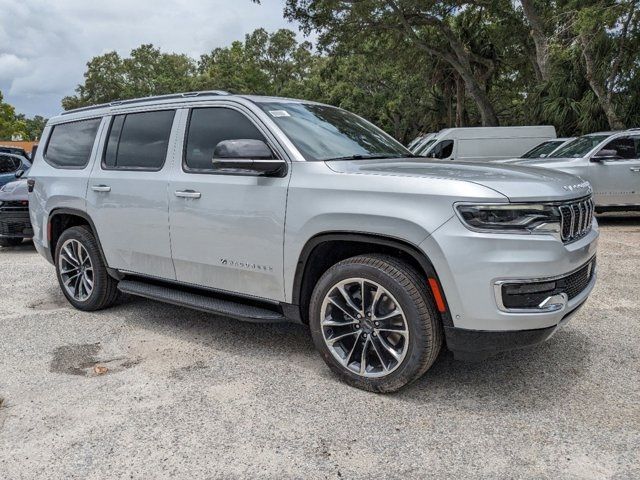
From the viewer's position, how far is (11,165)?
488 inches

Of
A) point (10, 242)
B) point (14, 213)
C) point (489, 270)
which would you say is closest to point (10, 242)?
point (10, 242)

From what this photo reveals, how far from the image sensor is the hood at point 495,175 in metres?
3.03

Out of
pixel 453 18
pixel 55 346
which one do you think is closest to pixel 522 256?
pixel 55 346

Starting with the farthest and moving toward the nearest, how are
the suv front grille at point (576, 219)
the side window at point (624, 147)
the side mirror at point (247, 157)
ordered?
the side window at point (624, 147) → the side mirror at point (247, 157) → the suv front grille at point (576, 219)

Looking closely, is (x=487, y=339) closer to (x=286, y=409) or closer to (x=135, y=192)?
(x=286, y=409)

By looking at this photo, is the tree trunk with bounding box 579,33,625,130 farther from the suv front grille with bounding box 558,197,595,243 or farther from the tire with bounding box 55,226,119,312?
the tire with bounding box 55,226,119,312

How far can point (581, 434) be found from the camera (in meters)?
2.89

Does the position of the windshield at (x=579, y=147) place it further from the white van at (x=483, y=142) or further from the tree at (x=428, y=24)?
the tree at (x=428, y=24)

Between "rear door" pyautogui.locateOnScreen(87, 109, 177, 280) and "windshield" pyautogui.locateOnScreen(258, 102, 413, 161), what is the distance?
977mm

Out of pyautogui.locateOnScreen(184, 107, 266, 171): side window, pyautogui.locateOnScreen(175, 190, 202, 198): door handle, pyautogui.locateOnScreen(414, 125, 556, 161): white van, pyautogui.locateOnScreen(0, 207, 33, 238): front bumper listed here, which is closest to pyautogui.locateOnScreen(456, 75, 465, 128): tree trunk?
pyautogui.locateOnScreen(414, 125, 556, 161): white van

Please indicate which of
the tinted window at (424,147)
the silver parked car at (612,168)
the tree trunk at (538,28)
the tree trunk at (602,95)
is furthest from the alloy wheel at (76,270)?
the tree trunk at (538,28)

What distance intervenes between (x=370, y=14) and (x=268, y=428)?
19087 mm

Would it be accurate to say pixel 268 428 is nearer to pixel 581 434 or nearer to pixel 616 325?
pixel 581 434

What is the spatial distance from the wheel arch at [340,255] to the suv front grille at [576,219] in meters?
0.81
